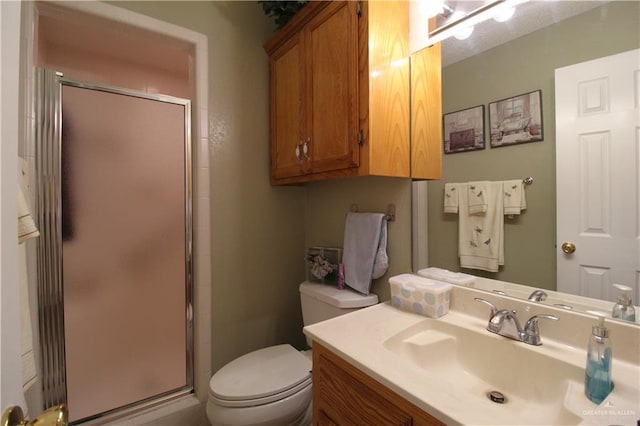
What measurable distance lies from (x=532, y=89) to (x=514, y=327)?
29.5 inches

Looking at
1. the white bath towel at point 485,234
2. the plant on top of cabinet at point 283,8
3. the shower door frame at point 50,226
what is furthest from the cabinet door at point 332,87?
the shower door frame at point 50,226

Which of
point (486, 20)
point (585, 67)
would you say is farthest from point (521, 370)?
point (486, 20)

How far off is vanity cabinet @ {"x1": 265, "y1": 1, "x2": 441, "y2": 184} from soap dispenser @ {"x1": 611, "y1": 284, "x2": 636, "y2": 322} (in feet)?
2.26

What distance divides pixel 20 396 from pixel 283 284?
1385 millimetres

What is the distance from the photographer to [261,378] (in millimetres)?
1188

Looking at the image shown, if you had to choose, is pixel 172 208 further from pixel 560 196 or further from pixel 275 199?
pixel 560 196

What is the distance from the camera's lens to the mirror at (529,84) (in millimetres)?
803

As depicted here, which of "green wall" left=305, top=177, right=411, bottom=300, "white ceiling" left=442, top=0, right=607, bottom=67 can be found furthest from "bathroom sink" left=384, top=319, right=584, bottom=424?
"white ceiling" left=442, top=0, right=607, bottom=67

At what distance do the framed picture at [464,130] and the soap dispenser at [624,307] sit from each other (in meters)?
0.58

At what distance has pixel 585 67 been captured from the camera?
0.82m

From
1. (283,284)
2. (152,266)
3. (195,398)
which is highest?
(152,266)

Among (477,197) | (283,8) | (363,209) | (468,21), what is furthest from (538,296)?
(283,8)

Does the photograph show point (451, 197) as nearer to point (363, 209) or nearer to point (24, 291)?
point (363, 209)

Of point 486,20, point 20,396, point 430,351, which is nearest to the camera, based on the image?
point 20,396
